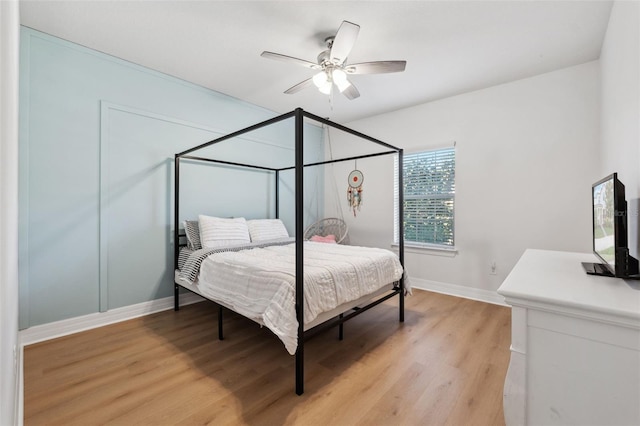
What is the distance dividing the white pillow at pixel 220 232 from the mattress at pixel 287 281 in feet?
0.95

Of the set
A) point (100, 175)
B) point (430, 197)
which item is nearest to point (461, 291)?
point (430, 197)

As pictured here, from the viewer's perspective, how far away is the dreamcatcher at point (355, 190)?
14.4 ft

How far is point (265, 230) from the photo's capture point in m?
3.46

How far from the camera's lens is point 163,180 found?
3.03 metres

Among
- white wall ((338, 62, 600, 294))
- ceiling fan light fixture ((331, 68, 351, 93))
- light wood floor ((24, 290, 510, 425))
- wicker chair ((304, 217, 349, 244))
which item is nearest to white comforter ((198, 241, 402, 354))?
light wood floor ((24, 290, 510, 425))

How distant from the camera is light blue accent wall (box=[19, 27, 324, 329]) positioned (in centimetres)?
226

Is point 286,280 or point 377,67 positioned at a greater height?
point 377,67

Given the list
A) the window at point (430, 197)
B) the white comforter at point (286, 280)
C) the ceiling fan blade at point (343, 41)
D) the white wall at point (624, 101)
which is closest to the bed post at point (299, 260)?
the white comforter at point (286, 280)

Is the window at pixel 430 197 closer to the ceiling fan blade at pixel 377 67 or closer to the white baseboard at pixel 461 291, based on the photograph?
the white baseboard at pixel 461 291

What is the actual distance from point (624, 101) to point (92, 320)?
14.6 feet

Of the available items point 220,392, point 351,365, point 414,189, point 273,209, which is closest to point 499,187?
point 414,189

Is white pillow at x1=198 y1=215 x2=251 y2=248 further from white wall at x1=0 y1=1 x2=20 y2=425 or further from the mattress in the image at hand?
white wall at x1=0 y1=1 x2=20 y2=425

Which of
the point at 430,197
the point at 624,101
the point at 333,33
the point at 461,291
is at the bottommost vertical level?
the point at 461,291

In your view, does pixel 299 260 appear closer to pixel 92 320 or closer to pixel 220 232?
pixel 220 232
